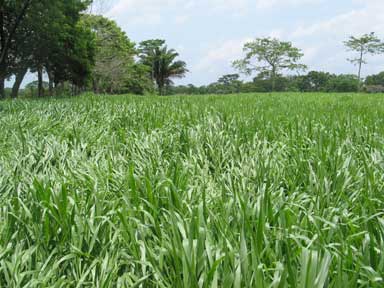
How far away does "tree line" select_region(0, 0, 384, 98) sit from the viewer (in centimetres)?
1695

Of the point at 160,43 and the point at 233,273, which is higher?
the point at 160,43

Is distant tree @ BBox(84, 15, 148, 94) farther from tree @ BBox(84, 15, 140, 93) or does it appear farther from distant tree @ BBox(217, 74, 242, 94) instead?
distant tree @ BBox(217, 74, 242, 94)

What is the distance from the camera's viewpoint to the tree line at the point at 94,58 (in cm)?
1695

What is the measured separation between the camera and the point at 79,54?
23844 mm

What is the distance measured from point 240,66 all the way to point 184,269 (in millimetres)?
47456

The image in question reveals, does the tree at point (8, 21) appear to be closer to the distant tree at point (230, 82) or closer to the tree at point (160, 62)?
the tree at point (160, 62)

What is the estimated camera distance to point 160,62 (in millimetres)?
52031

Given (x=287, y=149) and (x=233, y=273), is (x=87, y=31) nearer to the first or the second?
(x=287, y=149)

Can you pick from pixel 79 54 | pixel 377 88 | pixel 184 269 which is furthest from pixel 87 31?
pixel 377 88

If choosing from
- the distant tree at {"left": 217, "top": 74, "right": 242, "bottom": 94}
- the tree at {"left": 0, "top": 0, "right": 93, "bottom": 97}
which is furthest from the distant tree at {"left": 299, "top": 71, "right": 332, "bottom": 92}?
the tree at {"left": 0, "top": 0, "right": 93, "bottom": 97}

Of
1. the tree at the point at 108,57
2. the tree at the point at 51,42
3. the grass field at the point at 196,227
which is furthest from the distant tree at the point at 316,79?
the grass field at the point at 196,227

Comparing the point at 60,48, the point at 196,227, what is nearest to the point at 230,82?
the point at 60,48

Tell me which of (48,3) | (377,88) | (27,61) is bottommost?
(377,88)

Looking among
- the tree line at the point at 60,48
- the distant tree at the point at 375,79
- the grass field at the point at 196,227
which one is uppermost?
the tree line at the point at 60,48
